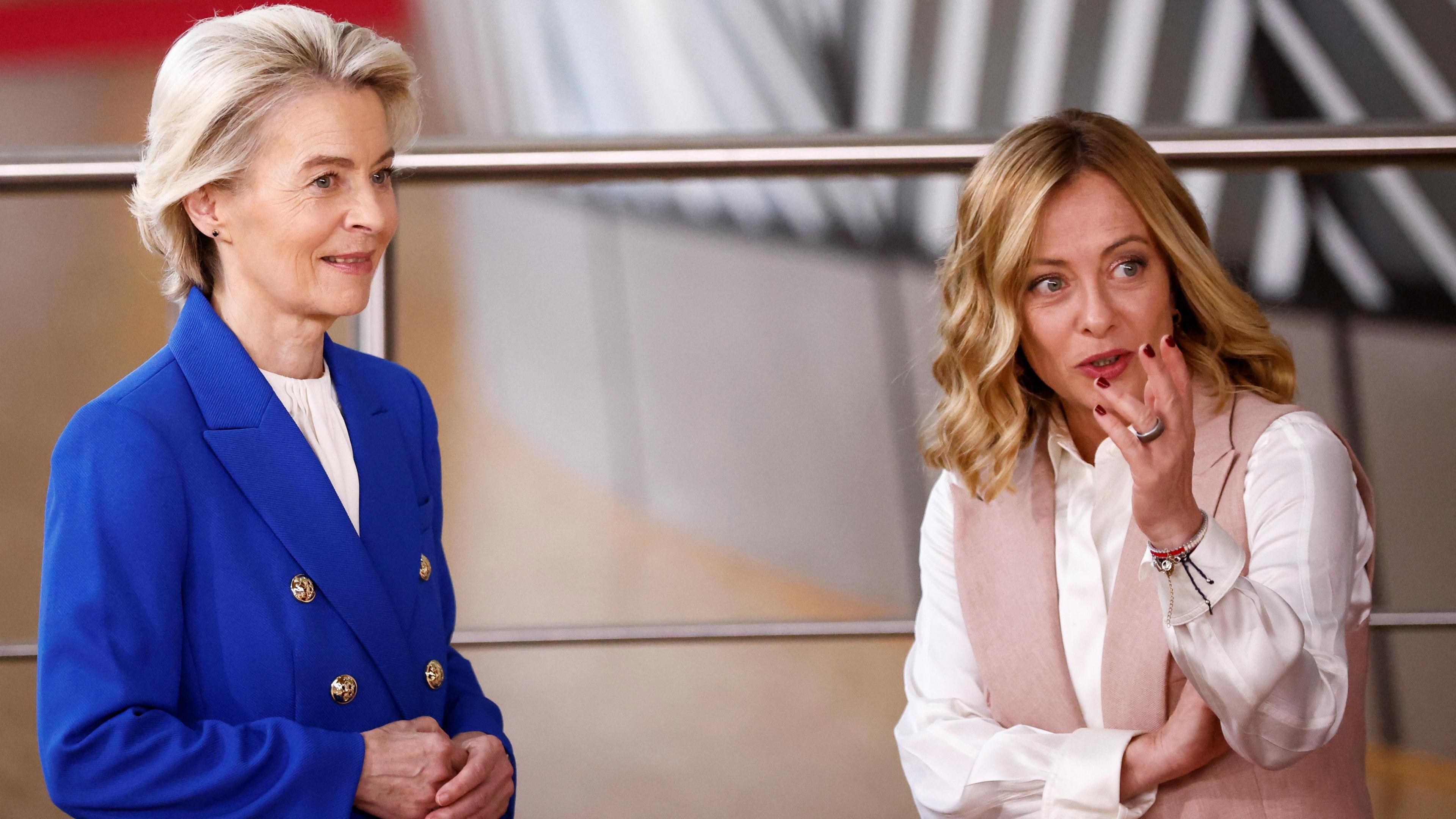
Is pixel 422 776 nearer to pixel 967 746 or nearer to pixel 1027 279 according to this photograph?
pixel 967 746

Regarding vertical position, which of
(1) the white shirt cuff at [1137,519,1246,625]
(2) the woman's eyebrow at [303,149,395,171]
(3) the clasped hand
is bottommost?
(3) the clasped hand

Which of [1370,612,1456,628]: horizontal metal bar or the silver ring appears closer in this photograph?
the silver ring

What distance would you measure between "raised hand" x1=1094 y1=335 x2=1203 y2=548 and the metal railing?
2.39 feet

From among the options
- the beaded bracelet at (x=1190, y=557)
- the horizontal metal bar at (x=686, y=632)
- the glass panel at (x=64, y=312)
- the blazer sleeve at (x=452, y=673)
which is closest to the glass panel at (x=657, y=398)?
the glass panel at (x=64, y=312)

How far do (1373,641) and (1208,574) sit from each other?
1441 mm

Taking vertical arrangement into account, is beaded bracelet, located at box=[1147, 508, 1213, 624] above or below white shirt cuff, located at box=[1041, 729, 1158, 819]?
above

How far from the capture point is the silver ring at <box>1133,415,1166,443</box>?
1077 millimetres

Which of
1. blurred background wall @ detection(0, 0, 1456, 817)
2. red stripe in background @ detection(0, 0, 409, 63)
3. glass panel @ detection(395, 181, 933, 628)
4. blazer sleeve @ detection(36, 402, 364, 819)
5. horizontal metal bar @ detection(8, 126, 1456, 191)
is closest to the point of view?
blazer sleeve @ detection(36, 402, 364, 819)

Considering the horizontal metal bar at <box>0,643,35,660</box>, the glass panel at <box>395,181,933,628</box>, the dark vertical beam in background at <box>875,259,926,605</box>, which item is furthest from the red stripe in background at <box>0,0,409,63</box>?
the horizontal metal bar at <box>0,643,35,660</box>

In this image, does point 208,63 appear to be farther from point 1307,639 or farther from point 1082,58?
point 1082,58

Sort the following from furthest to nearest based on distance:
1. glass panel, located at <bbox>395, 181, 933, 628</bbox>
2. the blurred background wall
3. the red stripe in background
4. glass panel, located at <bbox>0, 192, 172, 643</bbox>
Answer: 1. glass panel, located at <bbox>0, 192, 172, 643</bbox>
2. the red stripe in background
3. glass panel, located at <bbox>395, 181, 933, 628</bbox>
4. the blurred background wall

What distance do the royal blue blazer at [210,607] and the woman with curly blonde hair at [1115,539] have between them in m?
0.66

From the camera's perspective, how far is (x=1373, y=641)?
2.28 metres

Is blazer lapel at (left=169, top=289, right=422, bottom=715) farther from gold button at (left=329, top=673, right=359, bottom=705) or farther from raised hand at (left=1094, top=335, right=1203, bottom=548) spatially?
raised hand at (left=1094, top=335, right=1203, bottom=548)
